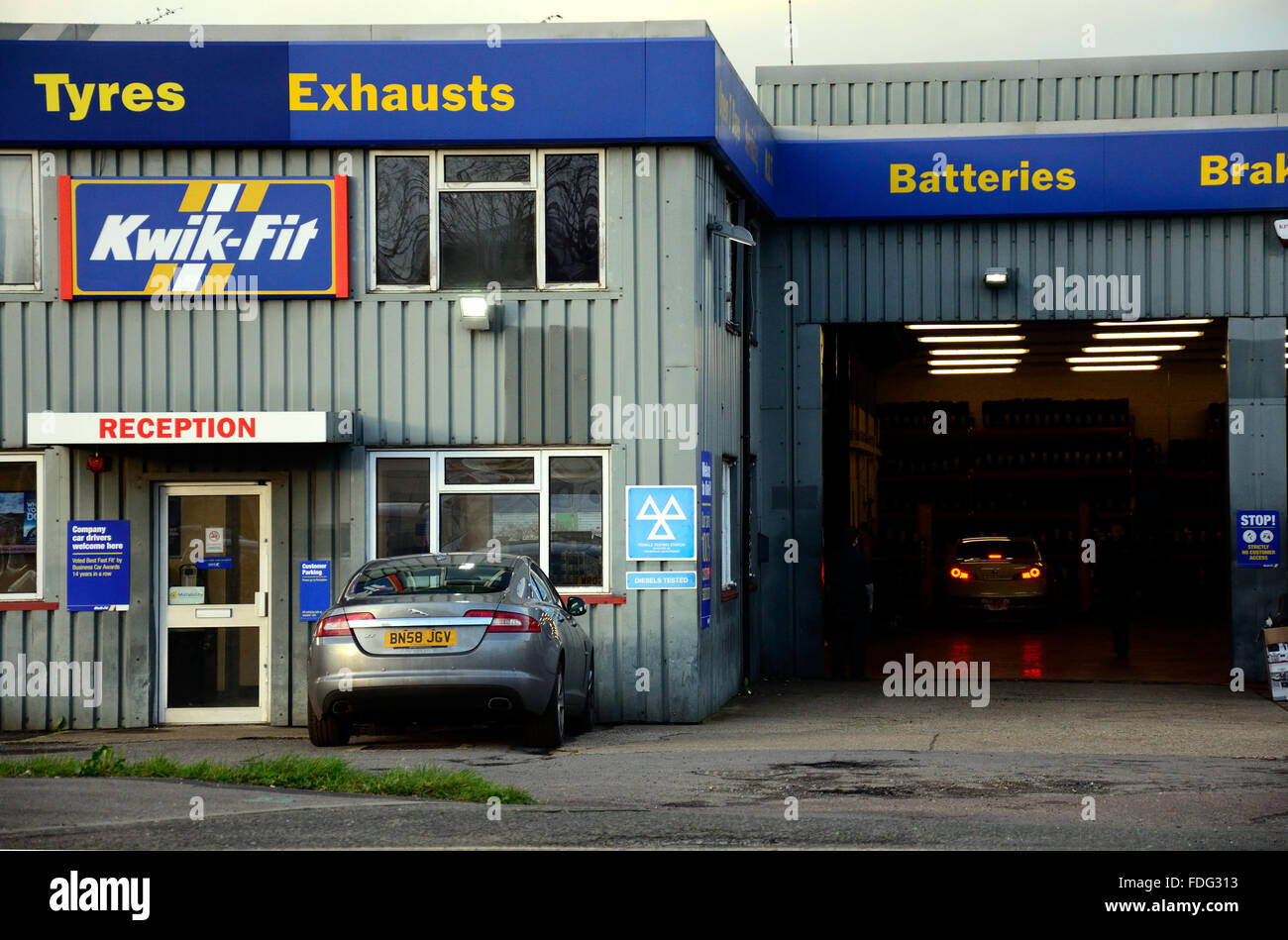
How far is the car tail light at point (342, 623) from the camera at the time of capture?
11.9 metres

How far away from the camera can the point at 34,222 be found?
589 inches

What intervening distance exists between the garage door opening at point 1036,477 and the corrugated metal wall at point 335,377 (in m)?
10.2

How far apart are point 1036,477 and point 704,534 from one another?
18.3 m

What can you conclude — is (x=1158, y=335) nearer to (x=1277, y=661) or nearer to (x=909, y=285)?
(x=909, y=285)

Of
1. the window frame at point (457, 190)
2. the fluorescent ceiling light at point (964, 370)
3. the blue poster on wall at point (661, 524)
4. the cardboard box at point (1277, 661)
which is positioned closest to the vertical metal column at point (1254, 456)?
the cardboard box at point (1277, 661)

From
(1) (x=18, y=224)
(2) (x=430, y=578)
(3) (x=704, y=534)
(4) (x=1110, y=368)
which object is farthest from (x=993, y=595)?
(1) (x=18, y=224)

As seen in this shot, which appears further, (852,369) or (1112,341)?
(1112,341)

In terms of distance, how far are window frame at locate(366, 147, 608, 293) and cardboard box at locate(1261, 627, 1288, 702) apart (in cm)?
758

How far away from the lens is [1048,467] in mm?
32125

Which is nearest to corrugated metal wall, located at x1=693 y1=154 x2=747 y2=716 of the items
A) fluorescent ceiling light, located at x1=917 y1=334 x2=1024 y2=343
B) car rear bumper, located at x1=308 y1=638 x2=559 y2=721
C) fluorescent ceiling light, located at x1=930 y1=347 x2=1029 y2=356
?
car rear bumper, located at x1=308 y1=638 x2=559 y2=721

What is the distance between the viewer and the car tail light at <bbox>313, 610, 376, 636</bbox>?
1185 centimetres
